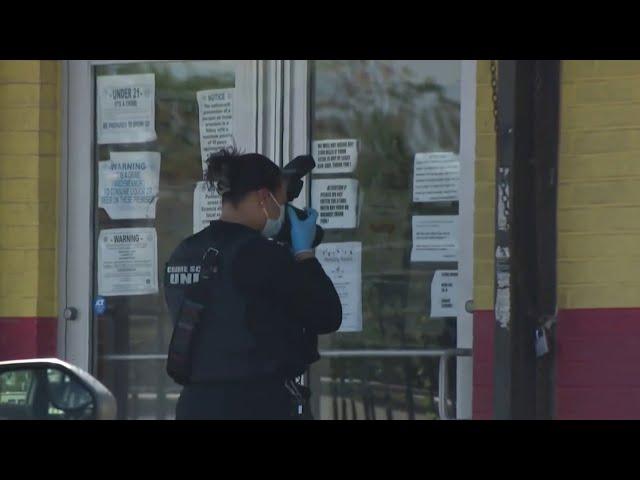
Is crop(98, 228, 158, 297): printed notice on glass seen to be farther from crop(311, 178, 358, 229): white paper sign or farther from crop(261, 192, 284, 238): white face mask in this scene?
crop(261, 192, 284, 238): white face mask

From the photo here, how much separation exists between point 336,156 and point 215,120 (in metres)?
0.73

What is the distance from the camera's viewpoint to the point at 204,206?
7.71 m

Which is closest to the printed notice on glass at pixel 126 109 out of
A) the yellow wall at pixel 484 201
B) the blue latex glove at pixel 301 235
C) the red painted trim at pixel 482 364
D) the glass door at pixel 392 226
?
the glass door at pixel 392 226

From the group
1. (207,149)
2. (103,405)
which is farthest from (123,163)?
(103,405)

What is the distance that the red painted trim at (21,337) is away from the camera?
761 cm

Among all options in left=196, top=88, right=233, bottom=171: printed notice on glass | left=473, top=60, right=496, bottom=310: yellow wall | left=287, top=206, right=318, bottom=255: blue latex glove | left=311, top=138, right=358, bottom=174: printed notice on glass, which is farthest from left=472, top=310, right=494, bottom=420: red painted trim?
left=287, top=206, right=318, bottom=255: blue latex glove

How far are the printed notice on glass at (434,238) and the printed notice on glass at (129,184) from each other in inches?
58.8

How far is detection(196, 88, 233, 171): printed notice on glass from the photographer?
25.1 feet

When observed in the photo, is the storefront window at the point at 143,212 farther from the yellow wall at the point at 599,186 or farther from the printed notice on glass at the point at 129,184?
the yellow wall at the point at 599,186

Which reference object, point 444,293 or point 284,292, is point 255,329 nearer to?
point 284,292

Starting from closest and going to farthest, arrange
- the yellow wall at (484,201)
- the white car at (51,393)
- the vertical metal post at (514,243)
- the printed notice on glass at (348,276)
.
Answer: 1. the white car at (51,393)
2. the vertical metal post at (514,243)
3. the yellow wall at (484,201)
4. the printed notice on glass at (348,276)

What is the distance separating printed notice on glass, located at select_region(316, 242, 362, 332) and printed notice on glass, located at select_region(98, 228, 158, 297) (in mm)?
993

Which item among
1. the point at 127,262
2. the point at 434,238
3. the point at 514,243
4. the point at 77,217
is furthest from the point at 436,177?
the point at 77,217
